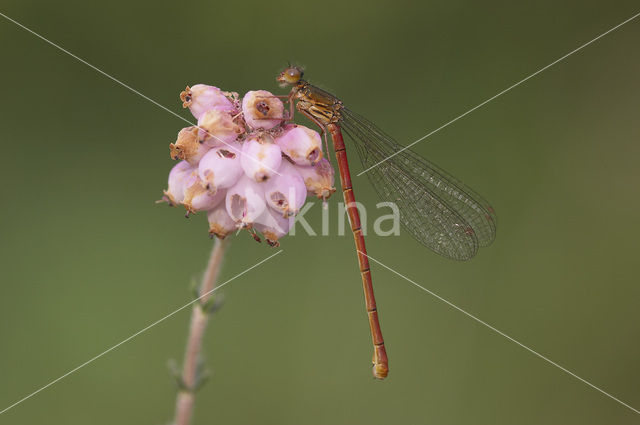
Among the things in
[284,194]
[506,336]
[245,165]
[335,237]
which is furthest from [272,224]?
[506,336]

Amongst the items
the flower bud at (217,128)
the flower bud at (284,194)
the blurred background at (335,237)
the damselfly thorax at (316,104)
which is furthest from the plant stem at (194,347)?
the blurred background at (335,237)

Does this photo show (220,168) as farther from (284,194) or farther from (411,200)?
(411,200)

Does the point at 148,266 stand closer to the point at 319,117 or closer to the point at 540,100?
the point at 319,117

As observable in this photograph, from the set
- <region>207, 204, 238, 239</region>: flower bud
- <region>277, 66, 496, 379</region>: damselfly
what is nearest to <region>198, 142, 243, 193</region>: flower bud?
<region>207, 204, 238, 239</region>: flower bud

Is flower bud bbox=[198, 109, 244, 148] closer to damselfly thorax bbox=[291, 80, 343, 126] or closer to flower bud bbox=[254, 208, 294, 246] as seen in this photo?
flower bud bbox=[254, 208, 294, 246]

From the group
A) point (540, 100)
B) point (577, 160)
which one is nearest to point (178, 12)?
point (540, 100)

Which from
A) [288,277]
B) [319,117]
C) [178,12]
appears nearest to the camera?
[319,117]

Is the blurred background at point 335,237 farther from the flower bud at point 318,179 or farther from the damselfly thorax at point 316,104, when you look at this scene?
the flower bud at point 318,179
